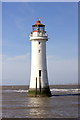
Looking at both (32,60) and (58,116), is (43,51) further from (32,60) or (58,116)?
(58,116)

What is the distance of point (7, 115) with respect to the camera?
19.5 metres

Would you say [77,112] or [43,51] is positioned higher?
[43,51]

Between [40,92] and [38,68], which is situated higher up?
[38,68]

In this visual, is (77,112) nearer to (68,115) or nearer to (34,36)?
(68,115)

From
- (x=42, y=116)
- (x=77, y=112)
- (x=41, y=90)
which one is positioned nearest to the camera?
(x=42, y=116)

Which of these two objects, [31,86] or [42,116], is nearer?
[42,116]

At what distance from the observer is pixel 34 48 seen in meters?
34.0

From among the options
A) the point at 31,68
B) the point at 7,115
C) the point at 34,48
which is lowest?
the point at 7,115

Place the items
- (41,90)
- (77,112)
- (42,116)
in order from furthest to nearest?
(41,90), (77,112), (42,116)

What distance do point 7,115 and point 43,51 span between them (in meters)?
15.3

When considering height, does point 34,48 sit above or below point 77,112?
above

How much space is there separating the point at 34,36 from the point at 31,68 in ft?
12.0

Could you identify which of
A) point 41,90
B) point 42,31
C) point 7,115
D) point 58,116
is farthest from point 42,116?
point 42,31

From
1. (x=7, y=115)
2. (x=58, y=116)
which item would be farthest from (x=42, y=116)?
(x=7, y=115)
